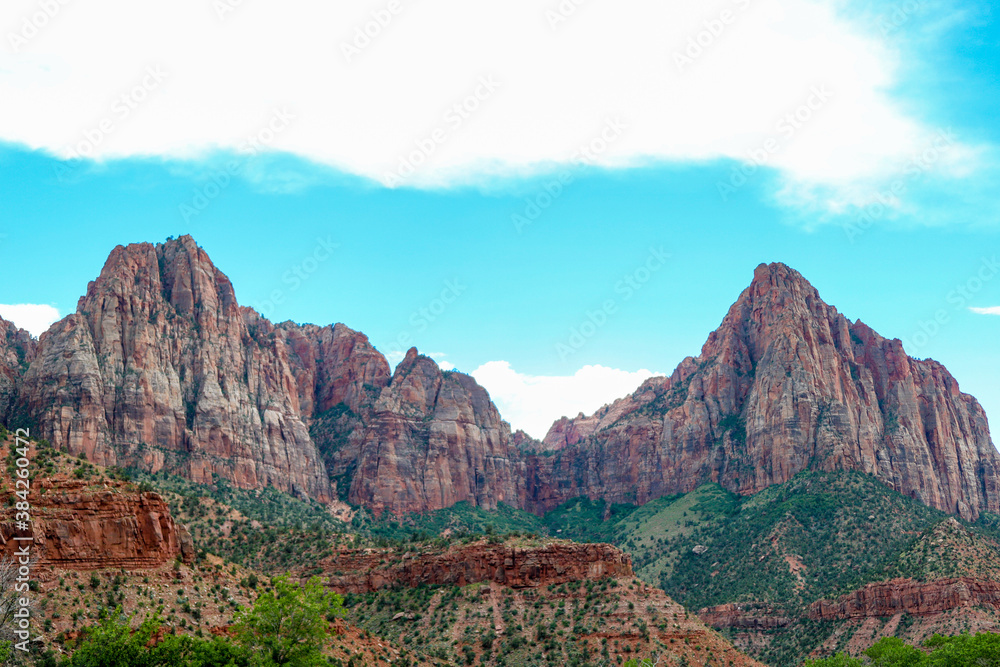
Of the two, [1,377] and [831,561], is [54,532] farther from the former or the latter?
[831,561]

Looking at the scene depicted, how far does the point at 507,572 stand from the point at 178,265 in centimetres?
10106

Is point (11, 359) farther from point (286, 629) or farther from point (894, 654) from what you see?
point (894, 654)

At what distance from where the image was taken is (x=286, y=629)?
56500 millimetres

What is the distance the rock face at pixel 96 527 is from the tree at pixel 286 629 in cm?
1056

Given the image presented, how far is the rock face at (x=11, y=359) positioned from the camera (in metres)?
142

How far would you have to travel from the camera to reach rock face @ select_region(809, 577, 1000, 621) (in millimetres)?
109812

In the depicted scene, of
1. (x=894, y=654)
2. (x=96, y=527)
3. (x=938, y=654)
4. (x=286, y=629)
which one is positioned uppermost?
(x=96, y=527)

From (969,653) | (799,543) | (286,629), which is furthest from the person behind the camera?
(799,543)

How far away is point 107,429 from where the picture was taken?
14450cm

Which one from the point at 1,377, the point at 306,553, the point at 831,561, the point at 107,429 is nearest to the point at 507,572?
the point at 306,553

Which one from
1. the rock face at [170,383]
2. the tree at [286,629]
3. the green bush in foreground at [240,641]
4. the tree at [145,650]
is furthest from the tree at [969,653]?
the rock face at [170,383]

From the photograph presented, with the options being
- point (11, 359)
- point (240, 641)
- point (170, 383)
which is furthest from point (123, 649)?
point (11, 359)

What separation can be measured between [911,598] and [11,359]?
139 metres

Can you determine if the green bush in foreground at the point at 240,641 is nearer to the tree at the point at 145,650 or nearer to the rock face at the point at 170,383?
the tree at the point at 145,650
